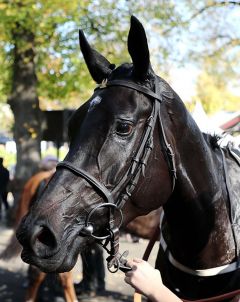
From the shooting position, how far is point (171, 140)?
2182mm

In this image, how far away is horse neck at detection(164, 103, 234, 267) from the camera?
7.48ft

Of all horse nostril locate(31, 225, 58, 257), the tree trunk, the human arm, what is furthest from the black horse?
the tree trunk

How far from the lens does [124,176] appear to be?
1.99 m

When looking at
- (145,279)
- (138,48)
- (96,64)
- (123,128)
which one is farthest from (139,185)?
(96,64)

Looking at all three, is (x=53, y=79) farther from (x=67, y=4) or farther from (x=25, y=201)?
(x=25, y=201)

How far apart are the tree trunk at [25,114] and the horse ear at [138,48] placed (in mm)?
9481

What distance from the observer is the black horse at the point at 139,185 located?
185 cm

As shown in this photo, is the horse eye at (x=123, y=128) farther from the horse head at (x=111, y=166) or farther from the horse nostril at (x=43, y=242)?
the horse nostril at (x=43, y=242)

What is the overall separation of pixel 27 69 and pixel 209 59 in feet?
27.5

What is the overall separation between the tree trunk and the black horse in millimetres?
9091

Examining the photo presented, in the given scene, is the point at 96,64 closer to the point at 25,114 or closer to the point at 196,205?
the point at 196,205

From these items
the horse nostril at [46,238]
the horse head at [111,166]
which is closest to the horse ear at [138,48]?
the horse head at [111,166]

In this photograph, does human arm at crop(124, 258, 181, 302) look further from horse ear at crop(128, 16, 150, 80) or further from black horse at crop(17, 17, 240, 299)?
horse ear at crop(128, 16, 150, 80)

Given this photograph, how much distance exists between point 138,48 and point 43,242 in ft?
2.96
